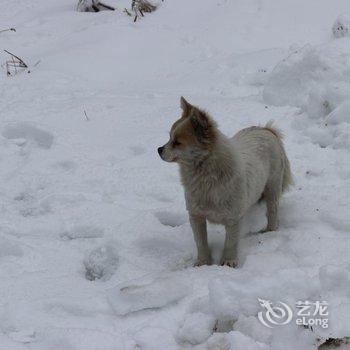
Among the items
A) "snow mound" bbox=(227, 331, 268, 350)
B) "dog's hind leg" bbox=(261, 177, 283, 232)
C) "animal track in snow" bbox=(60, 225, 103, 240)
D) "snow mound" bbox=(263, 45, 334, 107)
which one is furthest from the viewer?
Answer: "snow mound" bbox=(263, 45, 334, 107)

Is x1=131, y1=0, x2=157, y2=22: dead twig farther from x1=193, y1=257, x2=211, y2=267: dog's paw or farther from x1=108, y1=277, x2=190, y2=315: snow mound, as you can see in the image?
x1=108, y1=277, x2=190, y2=315: snow mound

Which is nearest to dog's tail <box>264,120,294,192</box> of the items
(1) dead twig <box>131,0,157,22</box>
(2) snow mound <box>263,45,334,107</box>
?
(2) snow mound <box>263,45,334,107</box>

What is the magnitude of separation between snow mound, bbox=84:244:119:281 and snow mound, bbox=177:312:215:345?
2.91ft

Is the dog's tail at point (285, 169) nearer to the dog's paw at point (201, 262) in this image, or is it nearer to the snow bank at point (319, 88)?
the snow bank at point (319, 88)

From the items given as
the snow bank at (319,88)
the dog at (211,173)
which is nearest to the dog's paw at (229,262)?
the dog at (211,173)

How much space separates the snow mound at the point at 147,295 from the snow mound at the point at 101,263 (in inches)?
15.3

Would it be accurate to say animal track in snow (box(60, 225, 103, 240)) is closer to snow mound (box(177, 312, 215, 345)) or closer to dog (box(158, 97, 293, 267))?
dog (box(158, 97, 293, 267))

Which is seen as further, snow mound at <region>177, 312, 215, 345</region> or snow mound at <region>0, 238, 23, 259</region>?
snow mound at <region>0, 238, 23, 259</region>

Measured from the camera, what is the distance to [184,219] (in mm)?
4387

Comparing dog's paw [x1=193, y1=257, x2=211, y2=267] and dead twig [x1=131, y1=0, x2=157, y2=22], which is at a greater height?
dead twig [x1=131, y1=0, x2=157, y2=22]

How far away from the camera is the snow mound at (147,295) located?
3.19 meters

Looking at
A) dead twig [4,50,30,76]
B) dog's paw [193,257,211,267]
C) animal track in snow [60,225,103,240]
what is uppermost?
dog's paw [193,257,211,267]

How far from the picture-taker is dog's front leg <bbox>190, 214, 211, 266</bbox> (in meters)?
3.81

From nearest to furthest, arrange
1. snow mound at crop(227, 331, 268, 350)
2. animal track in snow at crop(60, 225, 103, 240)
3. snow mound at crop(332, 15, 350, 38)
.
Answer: snow mound at crop(227, 331, 268, 350)
animal track in snow at crop(60, 225, 103, 240)
snow mound at crop(332, 15, 350, 38)
